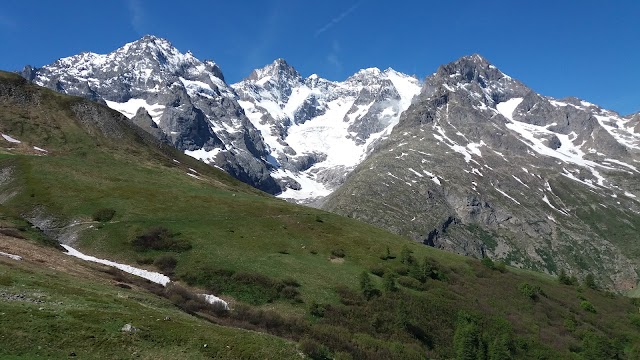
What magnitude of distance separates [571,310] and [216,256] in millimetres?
57480

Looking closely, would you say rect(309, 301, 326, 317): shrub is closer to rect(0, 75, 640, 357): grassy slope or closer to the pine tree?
rect(0, 75, 640, 357): grassy slope

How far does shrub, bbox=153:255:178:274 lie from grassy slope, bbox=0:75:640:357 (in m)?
1.02

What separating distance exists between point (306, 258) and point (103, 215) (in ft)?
110

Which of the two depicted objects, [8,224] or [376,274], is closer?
[8,224]

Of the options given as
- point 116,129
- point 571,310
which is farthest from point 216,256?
point 116,129

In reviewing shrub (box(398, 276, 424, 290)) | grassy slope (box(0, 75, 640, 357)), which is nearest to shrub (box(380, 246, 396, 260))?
grassy slope (box(0, 75, 640, 357))

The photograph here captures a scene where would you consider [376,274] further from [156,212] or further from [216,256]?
[156,212]

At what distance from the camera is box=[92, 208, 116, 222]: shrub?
7562 cm

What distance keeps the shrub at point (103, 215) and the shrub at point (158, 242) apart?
9.91 meters

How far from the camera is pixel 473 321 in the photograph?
6147 centimetres

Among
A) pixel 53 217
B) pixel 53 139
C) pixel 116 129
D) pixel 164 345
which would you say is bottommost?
pixel 164 345

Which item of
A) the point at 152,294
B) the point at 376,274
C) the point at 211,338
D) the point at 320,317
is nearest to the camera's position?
the point at 211,338

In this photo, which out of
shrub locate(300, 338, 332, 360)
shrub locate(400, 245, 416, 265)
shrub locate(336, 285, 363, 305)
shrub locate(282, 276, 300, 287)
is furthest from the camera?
shrub locate(400, 245, 416, 265)

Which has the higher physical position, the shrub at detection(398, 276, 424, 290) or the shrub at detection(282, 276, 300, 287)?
the shrub at detection(398, 276, 424, 290)
